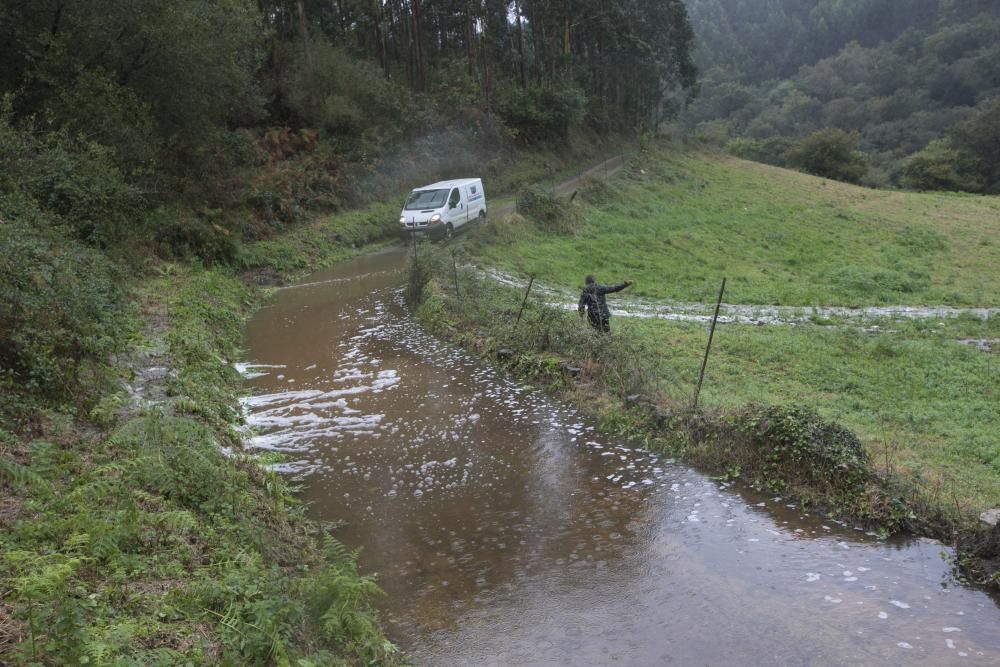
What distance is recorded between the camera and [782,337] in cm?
1666

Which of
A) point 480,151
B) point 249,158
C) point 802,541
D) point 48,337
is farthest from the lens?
point 480,151

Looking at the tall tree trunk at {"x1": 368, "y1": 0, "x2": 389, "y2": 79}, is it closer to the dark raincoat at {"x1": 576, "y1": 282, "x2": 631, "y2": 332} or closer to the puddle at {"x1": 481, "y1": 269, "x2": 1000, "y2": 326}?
the puddle at {"x1": 481, "y1": 269, "x2": 1000, "y2": 326}

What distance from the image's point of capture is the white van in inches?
985

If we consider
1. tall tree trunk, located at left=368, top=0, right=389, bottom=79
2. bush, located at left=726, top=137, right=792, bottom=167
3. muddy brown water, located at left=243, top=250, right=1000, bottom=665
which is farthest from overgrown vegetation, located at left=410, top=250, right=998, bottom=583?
bush, located at left=726, top=137, right=792, bottom=167

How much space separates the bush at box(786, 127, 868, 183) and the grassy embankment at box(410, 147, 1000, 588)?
26.3m

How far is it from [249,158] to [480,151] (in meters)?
15.0

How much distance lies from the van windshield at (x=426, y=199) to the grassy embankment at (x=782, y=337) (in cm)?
201

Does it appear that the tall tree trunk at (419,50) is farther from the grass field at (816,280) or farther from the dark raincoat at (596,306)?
the dark raincoat at (596,306)

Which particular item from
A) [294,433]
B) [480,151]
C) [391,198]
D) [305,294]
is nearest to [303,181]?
[391,198]

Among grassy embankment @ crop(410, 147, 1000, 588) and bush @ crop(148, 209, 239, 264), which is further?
bush @ crop(148, 209, 239, 264)

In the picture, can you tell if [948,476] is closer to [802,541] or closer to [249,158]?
[802,541]

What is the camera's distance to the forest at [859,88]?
214 ft

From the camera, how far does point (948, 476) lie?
8328 millimetres

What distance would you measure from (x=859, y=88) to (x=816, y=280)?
332 feet
